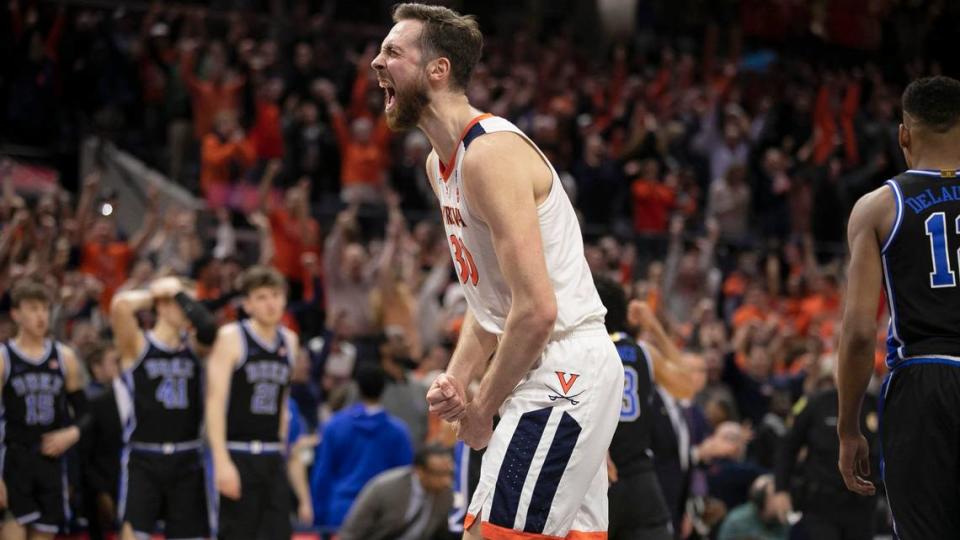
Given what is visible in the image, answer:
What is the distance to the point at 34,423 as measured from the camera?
9102mm

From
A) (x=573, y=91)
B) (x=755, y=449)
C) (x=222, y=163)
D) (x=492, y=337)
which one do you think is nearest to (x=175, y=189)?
(x=222, y=163)

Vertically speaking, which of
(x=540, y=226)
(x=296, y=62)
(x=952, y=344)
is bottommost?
→ (x=952, y=344)

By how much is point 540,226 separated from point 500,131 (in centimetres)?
31

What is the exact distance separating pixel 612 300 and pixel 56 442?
432 cm

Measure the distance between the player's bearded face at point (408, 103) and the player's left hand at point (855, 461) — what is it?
1.88 m

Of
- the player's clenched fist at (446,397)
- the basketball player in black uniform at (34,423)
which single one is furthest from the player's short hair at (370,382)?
the player's clenched fist at (446,397)

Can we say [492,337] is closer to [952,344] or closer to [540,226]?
[540,226]

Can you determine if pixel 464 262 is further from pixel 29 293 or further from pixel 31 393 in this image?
pixel 31 393

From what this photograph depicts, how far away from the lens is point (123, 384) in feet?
30.4

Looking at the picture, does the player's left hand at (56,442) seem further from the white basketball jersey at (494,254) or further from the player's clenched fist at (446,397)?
the player's clenched fist at (446,397)

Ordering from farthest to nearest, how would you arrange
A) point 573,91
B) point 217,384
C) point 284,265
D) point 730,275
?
point 573,91 < point 730,275 < point 284,265 < point 217,384

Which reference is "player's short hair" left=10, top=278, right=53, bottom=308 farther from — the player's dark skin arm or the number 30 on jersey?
the player's dark skin arm

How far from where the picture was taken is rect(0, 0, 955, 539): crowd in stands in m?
11.1

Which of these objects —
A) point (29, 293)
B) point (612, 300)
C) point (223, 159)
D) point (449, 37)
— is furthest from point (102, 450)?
point (449, 37)
